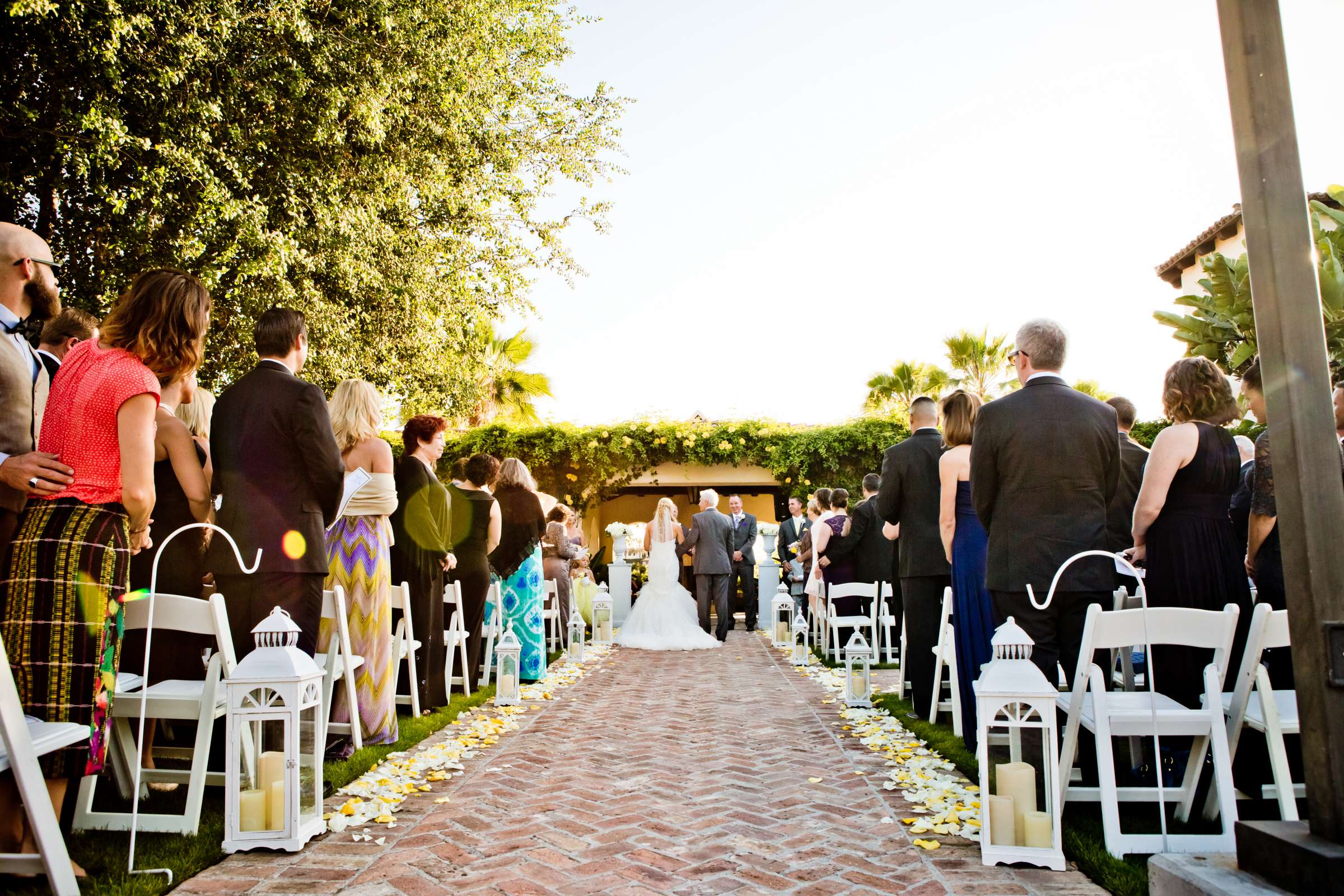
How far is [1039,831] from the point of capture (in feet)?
10.5

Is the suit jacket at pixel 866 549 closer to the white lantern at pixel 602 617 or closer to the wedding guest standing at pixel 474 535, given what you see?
the white lantern at pixel 602 617

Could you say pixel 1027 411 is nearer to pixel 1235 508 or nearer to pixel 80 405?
pixel 1235 508

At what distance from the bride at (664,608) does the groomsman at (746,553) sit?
1.87 metres

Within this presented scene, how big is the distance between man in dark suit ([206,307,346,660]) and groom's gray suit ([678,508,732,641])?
8080 mm

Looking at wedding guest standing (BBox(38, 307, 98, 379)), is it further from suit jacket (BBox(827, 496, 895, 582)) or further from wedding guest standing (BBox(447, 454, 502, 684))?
suit jacket (BBox(827, 496, 895, 582))

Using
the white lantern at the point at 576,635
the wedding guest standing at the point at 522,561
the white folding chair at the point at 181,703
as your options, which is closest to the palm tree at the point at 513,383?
the white lantern at the point at 576,635

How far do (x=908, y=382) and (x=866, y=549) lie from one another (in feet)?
49.3

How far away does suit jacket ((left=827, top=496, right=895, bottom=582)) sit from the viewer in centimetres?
941

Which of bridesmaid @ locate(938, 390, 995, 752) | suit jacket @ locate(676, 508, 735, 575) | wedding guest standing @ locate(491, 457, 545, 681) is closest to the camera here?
bridesmaid @ locate(938, 390, 995, 752)

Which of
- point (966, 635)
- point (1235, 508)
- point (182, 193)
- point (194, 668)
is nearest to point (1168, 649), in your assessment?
point (1235, 508)

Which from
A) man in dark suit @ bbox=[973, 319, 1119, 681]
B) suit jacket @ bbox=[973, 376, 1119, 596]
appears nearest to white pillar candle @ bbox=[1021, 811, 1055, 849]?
man in dark suit @ bbox=[973, 319, 1119, 681]

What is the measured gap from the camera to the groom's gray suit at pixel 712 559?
39.7 feet

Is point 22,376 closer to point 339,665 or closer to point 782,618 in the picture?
point 339,665

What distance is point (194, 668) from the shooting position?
399 cm
